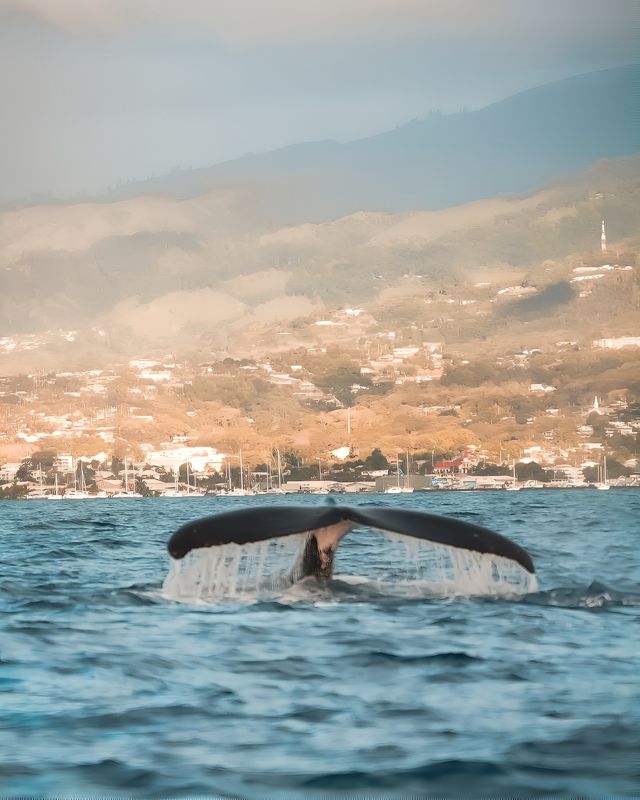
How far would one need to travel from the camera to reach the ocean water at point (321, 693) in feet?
17.0

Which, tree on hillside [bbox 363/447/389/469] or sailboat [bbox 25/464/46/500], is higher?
tree on hillside [bbox 363/447/389/469]

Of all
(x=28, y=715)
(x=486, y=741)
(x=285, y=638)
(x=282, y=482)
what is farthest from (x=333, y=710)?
(x=282, y=482)

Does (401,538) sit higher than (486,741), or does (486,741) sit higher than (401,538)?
(401,538)

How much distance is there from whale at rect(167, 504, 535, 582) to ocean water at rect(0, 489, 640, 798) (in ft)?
1.88

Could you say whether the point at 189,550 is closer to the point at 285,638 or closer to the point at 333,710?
the point at 285,638

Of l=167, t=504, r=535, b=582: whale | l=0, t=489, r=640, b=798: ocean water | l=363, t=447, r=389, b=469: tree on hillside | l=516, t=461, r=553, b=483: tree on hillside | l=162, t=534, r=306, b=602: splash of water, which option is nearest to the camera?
l=0, t=489, r=640, b=798: ocean water

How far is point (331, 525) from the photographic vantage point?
10203 mm

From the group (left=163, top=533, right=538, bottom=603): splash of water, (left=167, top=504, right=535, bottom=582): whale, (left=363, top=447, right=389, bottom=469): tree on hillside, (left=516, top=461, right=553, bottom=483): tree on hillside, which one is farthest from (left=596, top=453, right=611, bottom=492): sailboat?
(left=167, top=504, right=535, bottom=582): whale

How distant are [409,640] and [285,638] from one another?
86 centimetres

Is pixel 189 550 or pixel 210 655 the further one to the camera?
pixel 189 550

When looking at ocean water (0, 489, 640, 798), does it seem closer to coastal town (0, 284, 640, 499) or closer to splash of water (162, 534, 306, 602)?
splash of water (162, 534, 306, 602)

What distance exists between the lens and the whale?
945 cm

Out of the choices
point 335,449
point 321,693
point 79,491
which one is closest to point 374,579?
point 321,693

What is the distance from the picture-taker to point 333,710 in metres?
6.35
